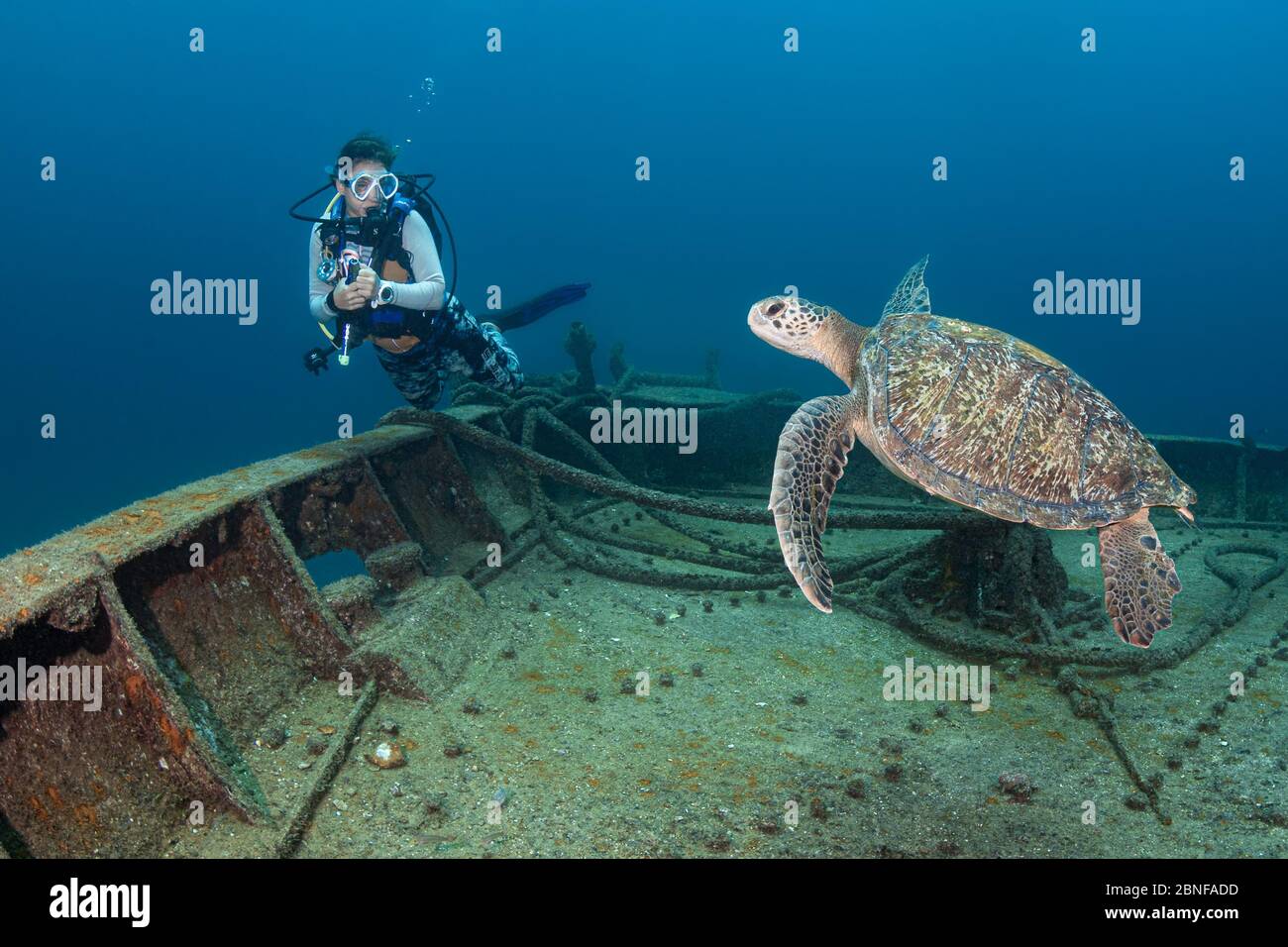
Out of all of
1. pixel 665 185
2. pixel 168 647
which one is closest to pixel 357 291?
pixel 168 647

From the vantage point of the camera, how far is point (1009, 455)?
12.9 feet

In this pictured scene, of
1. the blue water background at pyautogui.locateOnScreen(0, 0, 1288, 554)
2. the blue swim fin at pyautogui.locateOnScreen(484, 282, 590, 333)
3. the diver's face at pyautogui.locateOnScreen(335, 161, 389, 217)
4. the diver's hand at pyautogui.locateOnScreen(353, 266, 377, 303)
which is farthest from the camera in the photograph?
the blue water background at pyautogui.locateOnScreen(0, 0, 1288, 554)

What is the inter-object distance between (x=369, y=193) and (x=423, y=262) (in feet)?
2.30

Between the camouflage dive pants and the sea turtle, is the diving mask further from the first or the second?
the sea turtle

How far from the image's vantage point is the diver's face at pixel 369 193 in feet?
17.2

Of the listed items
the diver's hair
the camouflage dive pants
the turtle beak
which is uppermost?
the diver's hair

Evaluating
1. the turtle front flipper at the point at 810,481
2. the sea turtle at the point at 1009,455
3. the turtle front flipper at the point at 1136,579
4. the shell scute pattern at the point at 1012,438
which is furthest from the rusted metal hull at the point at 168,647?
the turtle front flipper at the point at 1136,579

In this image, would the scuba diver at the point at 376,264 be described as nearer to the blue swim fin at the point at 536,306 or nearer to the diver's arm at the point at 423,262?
the diver's arm at the point at 423,262

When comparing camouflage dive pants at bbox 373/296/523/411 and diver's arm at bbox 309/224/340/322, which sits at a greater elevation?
diver's arm at bbox 309/224/340/322

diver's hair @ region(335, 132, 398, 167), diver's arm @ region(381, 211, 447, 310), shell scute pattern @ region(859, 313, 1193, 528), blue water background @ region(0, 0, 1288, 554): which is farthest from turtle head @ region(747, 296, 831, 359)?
blue water background @ region(0, 0, 1288, 554)

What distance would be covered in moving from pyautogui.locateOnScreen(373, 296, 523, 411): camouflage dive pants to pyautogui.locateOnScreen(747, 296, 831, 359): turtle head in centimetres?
283

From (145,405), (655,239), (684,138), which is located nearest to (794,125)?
(684,138)

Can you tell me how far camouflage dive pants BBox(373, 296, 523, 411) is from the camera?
5.93 metres

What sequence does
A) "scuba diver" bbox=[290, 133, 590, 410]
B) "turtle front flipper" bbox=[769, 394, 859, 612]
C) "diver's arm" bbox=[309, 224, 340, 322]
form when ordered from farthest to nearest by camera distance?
"diver's arm" bbox=[309, 224, 340, 322], "scuba diver" bbox=[290, 133, 590, 410], "turtle front flipper" bbox=[769, 394, 859, 612]
